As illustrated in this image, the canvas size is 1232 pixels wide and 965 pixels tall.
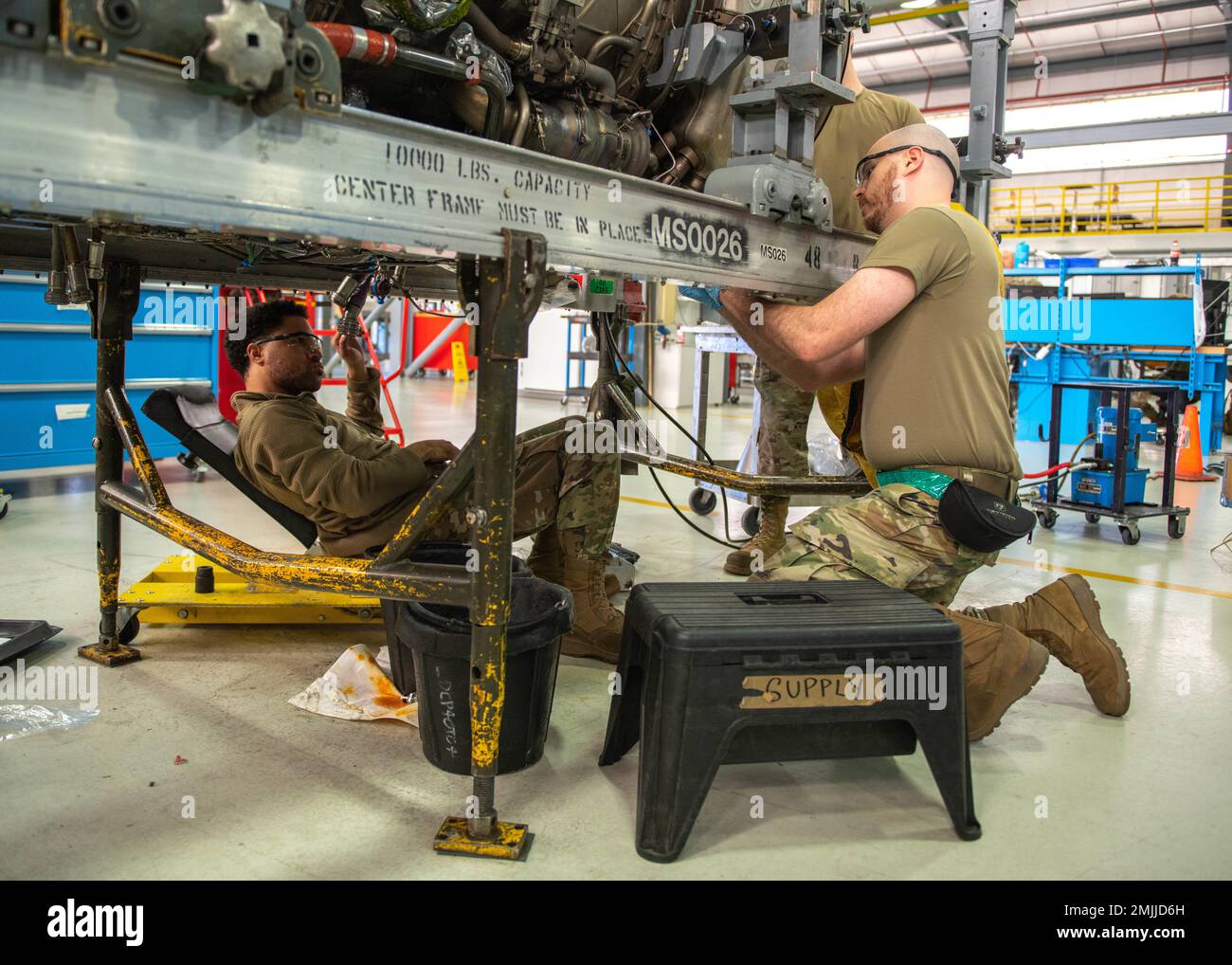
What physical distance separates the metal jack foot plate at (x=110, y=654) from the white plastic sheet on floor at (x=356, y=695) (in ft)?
1.99

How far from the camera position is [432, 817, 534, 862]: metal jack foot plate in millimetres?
1706

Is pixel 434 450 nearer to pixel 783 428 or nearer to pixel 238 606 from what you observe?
pixel 238 606

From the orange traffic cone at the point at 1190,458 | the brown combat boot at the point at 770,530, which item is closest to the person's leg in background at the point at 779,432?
the brown combat boot at the point at 770,530

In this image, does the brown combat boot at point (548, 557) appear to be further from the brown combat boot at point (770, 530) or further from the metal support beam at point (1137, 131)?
the metal support beam at point (1137, 131)

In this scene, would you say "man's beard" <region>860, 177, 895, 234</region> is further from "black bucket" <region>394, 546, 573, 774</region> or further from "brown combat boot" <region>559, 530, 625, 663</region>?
"black bucket" <region>394, 546, 573, 774</region>

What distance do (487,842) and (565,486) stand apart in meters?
1.27

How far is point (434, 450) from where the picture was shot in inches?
113

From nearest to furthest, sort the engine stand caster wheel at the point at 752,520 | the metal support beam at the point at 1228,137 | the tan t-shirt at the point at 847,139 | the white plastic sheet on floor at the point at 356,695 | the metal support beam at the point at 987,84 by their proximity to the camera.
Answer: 1. the white plastic sheet on floor at the point at 356,695
2. the metal support beam at the point at 987,84
3. the tan t-shirt at the point at 847,139
4. the engine stand caster wheel at the point at 752,520
5. the metal support beam at the point at 1228,137

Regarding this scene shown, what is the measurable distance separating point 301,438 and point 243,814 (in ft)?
3.32

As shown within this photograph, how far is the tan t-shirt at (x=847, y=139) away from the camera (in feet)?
10.8
